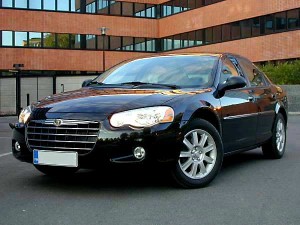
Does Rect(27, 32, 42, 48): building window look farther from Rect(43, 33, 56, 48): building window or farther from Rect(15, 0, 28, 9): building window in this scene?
Rect(15, 0, 28, 9): building window

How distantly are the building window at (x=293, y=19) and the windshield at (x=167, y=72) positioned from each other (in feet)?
85.0

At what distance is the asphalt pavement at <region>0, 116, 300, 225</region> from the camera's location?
4023mm

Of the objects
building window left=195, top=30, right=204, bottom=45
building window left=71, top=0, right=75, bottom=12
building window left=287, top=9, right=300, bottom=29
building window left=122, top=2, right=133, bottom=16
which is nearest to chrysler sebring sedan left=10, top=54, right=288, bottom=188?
building window left=287, top=9, right=300, bottom=29

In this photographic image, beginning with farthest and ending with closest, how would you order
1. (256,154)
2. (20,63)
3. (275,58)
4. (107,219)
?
(20,63)
(275,58)
(256,154)
(107,219)

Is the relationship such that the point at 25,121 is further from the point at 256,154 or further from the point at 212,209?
the point at 256,154

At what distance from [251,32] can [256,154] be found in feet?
89.2

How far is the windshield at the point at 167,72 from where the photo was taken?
5824 millimetres

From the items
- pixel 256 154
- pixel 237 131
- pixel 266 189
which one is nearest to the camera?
pixel 266 189

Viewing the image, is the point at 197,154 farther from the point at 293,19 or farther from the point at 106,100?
the point at 293,19

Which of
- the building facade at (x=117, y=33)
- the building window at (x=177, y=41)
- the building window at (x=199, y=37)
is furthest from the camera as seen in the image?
the building window at (x=177, y=41)

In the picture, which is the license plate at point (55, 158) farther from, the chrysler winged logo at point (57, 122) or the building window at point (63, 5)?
the building window at point (63, 5)

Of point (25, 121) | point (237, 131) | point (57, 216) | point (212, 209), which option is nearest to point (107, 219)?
point (57, 216)

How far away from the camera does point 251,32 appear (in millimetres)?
33781

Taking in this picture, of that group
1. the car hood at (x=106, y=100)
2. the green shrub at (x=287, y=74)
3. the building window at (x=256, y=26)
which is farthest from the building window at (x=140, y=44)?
the car hood at (x=106, y=100)
